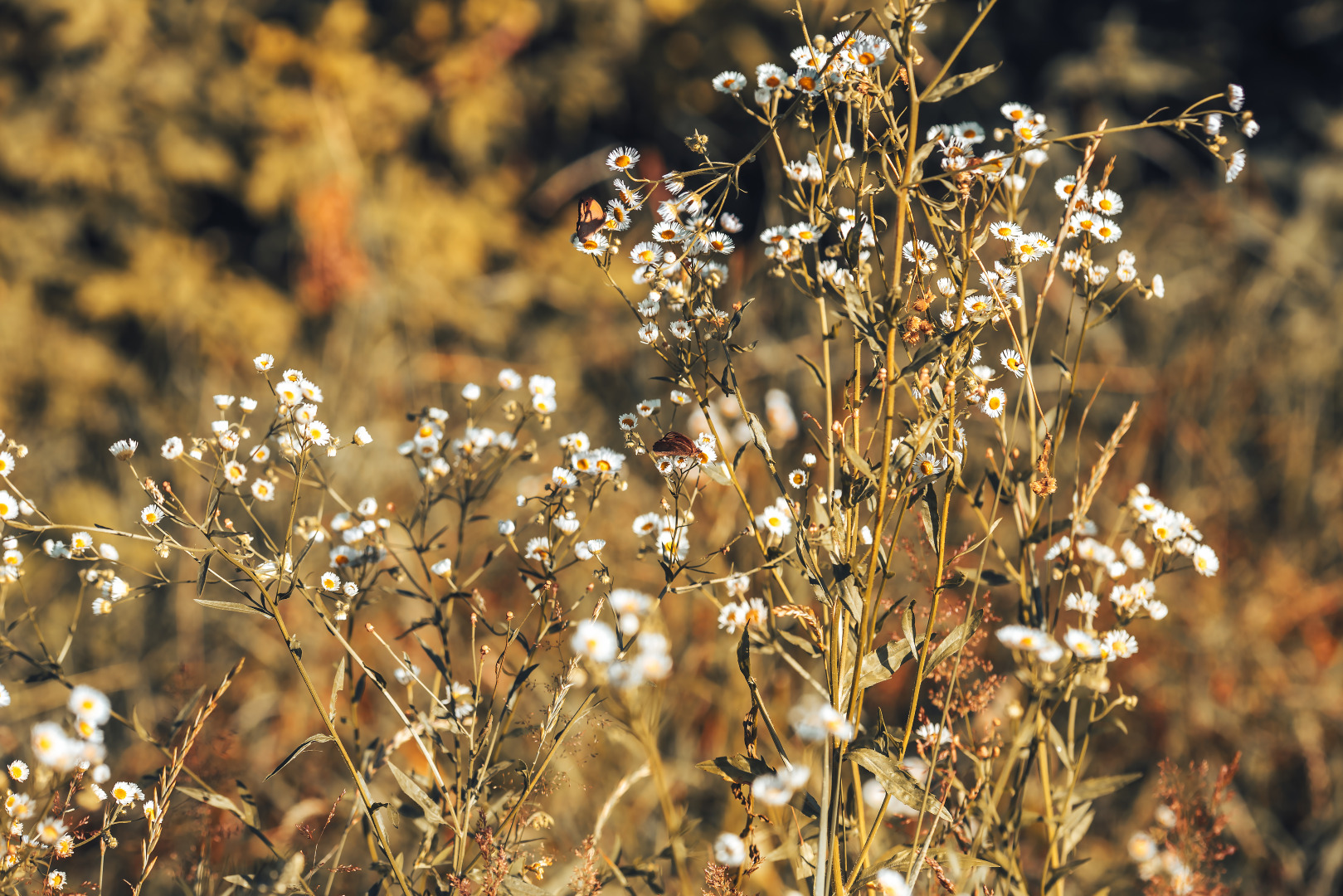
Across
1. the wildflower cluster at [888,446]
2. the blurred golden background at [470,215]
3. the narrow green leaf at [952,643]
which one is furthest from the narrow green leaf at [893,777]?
the blurred golden background at [470,215]

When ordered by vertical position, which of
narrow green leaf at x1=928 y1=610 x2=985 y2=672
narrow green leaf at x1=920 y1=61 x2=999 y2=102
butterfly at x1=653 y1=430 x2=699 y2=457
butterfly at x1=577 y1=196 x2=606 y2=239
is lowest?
narrow green leaf at x1=928 y1=610 x2=985 y2=672

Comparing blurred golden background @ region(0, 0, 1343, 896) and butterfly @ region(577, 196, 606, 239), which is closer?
butterfly @ region(577, 196, 606, 239)

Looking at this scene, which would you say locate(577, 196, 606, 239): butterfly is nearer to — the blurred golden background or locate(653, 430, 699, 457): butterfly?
locate(653, 430, 699, 457): butterfly

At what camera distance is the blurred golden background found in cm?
278

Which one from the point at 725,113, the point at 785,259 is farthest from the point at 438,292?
the point at 785,259

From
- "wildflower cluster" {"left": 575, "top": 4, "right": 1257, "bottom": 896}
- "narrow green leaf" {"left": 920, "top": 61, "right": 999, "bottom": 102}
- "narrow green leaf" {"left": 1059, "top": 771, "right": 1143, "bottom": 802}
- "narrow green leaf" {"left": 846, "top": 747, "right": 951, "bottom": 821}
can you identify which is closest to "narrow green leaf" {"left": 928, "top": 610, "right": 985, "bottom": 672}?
"wildflower cluster" {"left": 575, "top": 4, "right": 1257, "bottom": 896}

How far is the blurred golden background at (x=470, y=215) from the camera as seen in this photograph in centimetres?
278

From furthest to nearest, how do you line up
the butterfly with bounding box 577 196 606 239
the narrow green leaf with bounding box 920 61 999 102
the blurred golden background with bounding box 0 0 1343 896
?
1. the blurred golden background with bounding box 0 0 1343 896
2. the butterfly with bounding box 577 196 606 239
3. the narrow green leaf with bounding box 920 61 999 102

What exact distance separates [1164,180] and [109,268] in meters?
5.55

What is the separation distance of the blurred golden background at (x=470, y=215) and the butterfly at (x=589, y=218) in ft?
5.14

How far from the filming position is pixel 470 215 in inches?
171

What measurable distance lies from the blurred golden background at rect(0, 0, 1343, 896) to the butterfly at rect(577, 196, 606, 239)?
5.14 ft

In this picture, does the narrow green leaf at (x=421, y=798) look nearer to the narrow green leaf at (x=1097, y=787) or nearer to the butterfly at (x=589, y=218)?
the butterfly at (x=589, y=218)

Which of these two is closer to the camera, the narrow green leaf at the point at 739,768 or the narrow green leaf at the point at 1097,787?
the narrow green leaf at the point at 739,768
